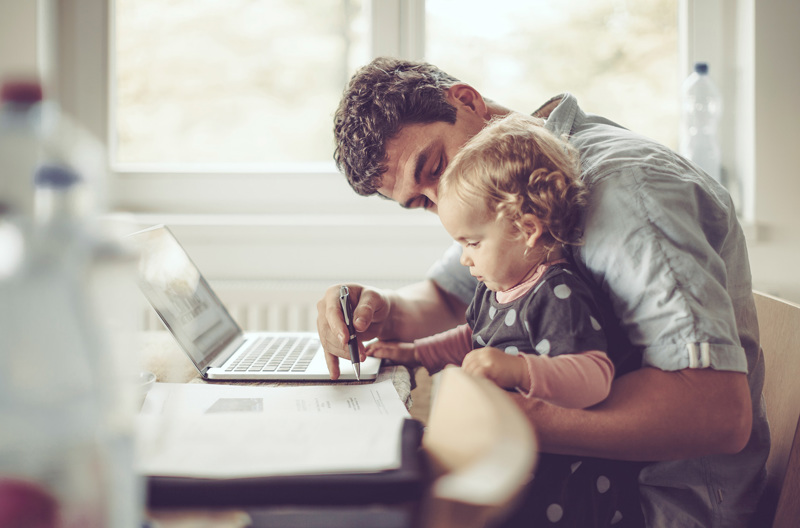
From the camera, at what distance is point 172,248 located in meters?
1.24

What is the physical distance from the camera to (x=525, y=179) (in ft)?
2.99

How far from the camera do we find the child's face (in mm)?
938

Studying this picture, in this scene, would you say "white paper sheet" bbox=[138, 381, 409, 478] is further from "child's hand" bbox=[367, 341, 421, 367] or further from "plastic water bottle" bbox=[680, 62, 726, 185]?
"plastic water bottle" bbox=[680, 62, 726, 185]

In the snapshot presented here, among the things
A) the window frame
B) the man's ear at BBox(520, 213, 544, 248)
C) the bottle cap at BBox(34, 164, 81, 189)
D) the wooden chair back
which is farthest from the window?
the bottle cap at BBox(34, 164, 81, 189)

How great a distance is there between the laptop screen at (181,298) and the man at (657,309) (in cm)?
21

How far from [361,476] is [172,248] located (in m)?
0.90

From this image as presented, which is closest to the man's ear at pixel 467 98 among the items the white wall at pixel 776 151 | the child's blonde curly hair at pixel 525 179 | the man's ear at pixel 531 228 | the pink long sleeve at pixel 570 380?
the child's blonde curly hair at pixel 525 179

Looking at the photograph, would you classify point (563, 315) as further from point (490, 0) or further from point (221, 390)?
point (490, 0)

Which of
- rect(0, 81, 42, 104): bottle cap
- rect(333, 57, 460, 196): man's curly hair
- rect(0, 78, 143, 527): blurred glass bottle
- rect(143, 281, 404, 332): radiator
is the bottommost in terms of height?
rect(143, 281, 404, 332): radiator

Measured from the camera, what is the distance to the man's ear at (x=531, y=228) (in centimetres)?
89

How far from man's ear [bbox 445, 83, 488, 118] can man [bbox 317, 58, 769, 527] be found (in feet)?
0.21

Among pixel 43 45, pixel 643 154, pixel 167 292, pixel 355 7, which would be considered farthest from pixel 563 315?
pixel 43 45

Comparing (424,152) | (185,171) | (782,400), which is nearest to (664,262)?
(782,400)

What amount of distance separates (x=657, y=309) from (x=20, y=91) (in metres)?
0.68
